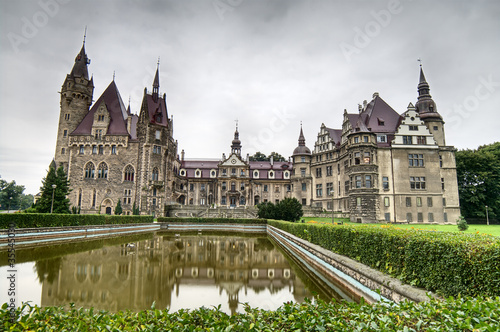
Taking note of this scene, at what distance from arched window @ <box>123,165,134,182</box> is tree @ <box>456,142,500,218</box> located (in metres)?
53.9

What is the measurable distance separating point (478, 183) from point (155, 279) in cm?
5175

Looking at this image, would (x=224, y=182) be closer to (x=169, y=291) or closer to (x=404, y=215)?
(x=404, y=215)

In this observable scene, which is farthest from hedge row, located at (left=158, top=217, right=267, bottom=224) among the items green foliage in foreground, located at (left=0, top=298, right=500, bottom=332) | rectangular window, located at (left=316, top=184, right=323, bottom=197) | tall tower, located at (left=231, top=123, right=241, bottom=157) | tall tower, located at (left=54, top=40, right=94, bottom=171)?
green foliage in foreground, located at (left=0, top=298, right=500, bottom=332)

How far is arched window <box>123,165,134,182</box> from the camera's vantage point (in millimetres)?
47406

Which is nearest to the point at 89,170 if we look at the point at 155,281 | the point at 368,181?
the point at 368,181

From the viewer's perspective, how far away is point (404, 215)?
1391 inches

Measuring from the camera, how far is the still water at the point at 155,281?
7738 mm

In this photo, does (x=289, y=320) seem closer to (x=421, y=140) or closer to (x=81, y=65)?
(x=421, y=140)

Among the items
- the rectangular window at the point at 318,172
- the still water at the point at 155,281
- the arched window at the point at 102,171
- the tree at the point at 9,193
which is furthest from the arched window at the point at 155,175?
the tree at the point at 9,193

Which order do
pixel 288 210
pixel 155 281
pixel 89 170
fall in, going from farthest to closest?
pixel 89 170 < pixel 288 210 < pixel 155 281

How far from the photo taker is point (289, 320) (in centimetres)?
360

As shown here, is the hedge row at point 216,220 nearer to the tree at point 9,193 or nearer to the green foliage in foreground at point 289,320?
the green foliage in foreground at point 289,320

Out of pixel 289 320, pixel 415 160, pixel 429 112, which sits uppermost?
pixel 429 112

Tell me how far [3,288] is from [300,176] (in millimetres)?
46260
